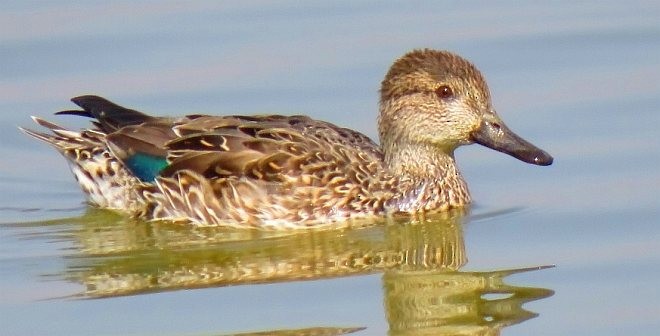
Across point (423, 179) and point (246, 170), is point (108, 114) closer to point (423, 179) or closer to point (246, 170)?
point (246, 170)

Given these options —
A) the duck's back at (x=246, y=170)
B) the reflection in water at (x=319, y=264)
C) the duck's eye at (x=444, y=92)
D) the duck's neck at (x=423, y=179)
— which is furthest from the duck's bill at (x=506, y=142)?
the duck's back at (x=246, y=170)

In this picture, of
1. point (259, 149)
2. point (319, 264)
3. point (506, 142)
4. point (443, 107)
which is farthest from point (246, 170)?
point (506, 142)

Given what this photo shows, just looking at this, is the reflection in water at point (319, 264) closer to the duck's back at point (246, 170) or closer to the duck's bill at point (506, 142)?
the duck's back at point (246, 170)

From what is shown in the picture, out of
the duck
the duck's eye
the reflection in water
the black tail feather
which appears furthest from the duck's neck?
the black tail feather

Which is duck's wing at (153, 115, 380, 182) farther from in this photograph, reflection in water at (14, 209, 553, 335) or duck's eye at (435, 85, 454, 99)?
duck's eye at (435, 85, 454, 99)

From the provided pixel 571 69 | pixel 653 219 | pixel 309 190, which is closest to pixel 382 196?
pixel 309 190

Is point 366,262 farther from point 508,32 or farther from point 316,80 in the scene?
point 508,32
